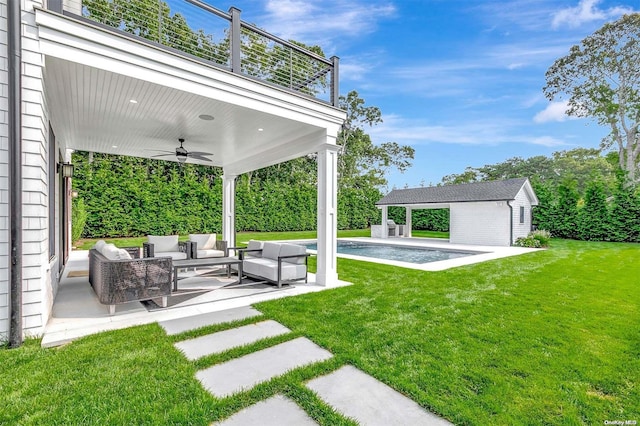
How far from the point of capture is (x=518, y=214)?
1577 centimetres

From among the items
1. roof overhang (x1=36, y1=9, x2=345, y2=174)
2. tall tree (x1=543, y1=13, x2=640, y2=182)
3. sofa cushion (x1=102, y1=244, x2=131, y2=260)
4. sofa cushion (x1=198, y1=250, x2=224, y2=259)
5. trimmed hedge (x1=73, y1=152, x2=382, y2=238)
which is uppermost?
tall tree (x1=543, y1=13, x2=640, y2=182)

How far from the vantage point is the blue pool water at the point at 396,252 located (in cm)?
1145

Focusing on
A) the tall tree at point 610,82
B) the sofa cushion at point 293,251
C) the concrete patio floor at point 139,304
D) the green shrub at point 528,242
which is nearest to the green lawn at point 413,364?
the concrete patio floor at point 139,304

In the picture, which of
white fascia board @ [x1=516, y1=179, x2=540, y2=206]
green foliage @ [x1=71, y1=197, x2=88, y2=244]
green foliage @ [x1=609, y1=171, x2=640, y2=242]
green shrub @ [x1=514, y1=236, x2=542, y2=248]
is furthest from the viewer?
white fascia board @ [x1=516, y1=179, x2=540, y2=206]

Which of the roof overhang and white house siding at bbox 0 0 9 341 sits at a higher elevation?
the roof overhang

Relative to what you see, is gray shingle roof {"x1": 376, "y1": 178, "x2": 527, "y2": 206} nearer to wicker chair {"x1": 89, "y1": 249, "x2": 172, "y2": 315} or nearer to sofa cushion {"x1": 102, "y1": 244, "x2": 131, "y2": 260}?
wicker chair {"x1": 89, "y1": 249, "x2": 172, "y2": 315}

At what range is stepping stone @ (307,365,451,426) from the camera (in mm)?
2211

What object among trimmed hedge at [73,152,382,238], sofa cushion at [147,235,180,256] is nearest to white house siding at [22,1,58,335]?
sofa cushion at [147,235,180,256]

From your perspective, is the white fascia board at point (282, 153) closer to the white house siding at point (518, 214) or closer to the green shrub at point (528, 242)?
the green shrub at point (528, 242)

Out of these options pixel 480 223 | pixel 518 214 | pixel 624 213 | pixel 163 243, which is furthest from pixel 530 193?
pixel 163 243

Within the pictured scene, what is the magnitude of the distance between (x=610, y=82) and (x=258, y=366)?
32605 millimetres

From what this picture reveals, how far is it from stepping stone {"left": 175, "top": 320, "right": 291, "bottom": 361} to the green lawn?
0.15m

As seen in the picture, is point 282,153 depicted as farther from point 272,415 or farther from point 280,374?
point 272,415

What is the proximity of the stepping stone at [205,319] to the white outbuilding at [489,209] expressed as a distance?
14564 millimetres
